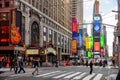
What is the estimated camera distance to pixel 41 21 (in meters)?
95.4

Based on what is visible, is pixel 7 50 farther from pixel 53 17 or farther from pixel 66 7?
pixel 66 7

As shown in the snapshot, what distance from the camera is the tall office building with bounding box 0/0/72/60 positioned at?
74.8 meters

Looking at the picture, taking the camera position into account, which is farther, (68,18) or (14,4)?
(68,18)

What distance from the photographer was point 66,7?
146m

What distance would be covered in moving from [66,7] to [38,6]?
52420 millimetres

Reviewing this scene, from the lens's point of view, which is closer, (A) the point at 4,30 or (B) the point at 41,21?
(A) the point at 4,30

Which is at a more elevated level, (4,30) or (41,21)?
(41,21)

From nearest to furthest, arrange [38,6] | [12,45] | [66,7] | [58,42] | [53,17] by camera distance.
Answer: [12,45] → [38,6] → [53,17] → [58,42] → [66,7]

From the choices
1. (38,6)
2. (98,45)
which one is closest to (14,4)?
(38,6)

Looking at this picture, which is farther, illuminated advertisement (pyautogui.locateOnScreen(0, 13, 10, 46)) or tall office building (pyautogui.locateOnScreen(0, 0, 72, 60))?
tall office building (pyautogui.locateOnScreen(0, 0, 72, 60))

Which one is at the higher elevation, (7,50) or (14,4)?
(14,4)

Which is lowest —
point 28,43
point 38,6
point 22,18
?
point 28,43

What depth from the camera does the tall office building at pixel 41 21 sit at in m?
74.8

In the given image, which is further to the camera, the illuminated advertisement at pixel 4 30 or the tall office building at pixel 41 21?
the tall office building at pixel 41 21
